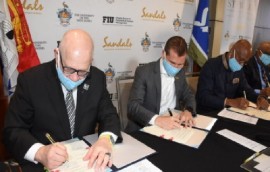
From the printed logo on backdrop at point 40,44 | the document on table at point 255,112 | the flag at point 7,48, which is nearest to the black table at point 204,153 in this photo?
the document on table at point 255,112

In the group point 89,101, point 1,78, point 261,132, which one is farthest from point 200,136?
point 1,78

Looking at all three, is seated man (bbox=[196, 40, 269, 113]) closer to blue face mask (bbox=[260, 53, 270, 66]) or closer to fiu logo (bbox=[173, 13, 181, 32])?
blue face mask (bbox=[260, 53, 270, 66])

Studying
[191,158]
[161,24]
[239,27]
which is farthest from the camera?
[239,27]

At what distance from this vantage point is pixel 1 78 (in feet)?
7.45

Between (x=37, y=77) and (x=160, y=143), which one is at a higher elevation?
(x=37, y=77)

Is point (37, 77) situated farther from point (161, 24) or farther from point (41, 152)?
point (161, 24)

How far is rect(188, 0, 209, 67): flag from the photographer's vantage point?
353 cm

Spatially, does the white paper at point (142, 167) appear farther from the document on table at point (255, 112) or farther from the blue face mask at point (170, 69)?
the document on table at point (255, 112)

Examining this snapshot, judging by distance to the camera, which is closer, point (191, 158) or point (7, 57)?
point (191, 158)

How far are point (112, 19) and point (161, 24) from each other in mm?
787

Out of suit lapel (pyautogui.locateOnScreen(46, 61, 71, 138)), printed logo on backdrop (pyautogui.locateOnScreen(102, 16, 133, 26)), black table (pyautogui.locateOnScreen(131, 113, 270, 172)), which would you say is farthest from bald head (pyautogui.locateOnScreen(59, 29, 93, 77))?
printed logo on backdrop (pyautogui.locateOnScreen(102, 16, 133, 26))

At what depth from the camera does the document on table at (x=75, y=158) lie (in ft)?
3.49

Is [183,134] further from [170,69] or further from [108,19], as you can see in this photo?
[108,19]

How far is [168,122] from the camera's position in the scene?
1609 mm
